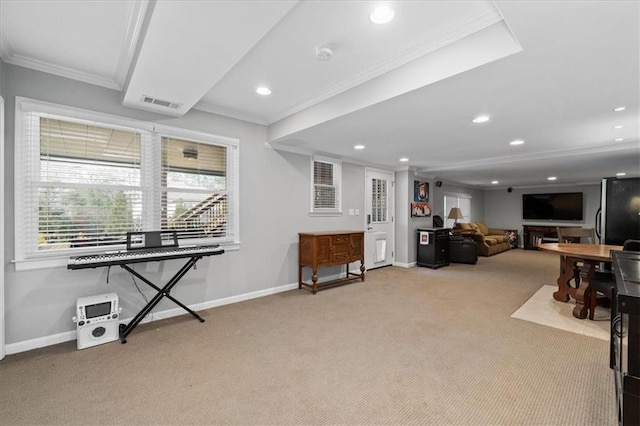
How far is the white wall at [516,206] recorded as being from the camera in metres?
8.98

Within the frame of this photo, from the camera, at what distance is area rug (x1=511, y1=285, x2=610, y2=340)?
9.73 ft

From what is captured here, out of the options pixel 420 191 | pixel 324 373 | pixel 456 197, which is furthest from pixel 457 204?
pixel 324 373

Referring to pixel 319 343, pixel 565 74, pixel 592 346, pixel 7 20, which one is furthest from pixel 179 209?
pixel 592 346

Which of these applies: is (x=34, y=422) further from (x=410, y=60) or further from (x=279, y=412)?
(x=410, y=60)

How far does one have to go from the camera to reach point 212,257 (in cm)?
360

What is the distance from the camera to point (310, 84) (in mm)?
2855

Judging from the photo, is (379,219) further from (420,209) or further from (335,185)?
(335,185)

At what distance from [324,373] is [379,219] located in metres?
4.36

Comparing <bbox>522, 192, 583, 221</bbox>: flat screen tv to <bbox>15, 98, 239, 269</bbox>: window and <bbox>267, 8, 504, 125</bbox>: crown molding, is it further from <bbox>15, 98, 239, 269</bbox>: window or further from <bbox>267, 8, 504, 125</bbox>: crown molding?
<bbox>15, 98, 239, 269</bbox>: window

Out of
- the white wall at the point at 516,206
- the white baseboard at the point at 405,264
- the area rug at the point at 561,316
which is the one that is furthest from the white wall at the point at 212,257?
the white wall at the point at 516,206

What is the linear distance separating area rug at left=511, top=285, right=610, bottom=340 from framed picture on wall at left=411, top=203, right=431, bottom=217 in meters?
2.94

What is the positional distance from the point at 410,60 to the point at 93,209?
3.22 m

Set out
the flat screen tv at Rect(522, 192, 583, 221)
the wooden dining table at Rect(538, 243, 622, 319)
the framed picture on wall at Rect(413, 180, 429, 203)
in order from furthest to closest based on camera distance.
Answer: the flat screen tv at Rect(522, 192, 583, 221)
the framed picture on wall at Rect(413, 180, 429, 203)
the wooden dining table at Rect(538, 243, 622, 319)

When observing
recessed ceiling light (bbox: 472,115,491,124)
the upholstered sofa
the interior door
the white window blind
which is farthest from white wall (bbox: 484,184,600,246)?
recessed ceiling light (bbox: 472,115,491,124)
